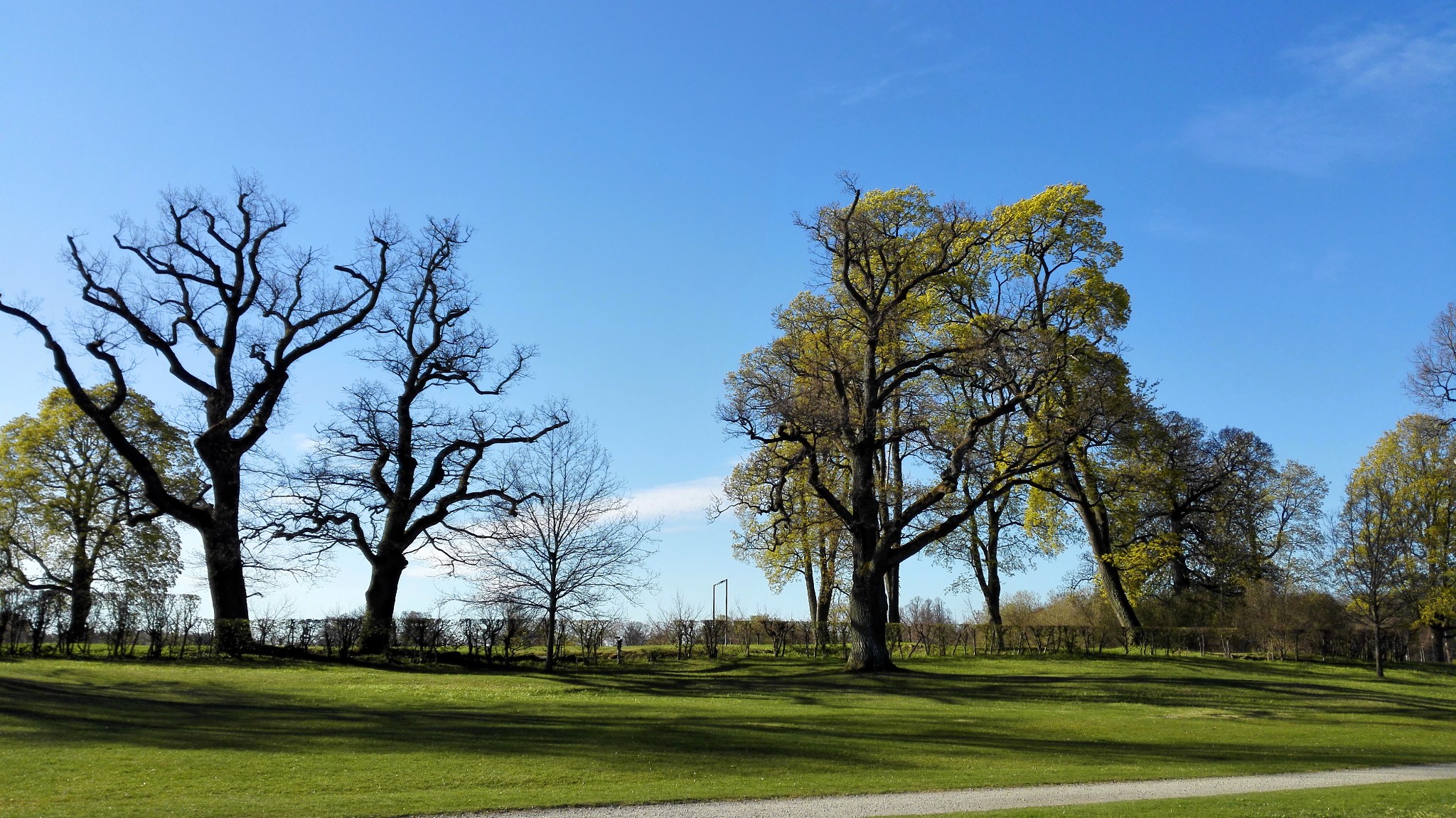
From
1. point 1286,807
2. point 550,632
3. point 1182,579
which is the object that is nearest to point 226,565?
point 550,632

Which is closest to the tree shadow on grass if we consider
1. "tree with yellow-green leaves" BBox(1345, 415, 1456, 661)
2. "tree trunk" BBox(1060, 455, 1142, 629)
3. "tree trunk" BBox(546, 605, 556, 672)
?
"tree trunk" BBox(546, 605, 556, 672)

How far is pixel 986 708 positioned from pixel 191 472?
105 feet

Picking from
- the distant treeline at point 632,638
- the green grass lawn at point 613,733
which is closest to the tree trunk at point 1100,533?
the distant treeline at point 632,638

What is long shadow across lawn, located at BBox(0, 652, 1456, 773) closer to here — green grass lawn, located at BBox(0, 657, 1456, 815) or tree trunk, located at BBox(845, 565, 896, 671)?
green grass lawn, located at BBox(0, 657, 1456, 815)

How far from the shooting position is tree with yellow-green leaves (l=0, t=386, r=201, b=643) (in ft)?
118

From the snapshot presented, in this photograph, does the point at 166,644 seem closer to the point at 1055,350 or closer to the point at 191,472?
the point at 191,472

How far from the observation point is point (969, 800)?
12945 mm

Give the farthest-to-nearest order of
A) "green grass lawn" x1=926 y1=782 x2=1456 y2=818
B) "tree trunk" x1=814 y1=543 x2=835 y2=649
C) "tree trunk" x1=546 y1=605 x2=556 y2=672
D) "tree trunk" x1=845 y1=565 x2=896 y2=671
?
1. "tree trunk" x1=814 y1=543 x2=835 y2=649
2. "tree trunk" x1=546 y1=605 x2=556 y2=672
3. "tree trunk" x1=845 y1=565 x2=896 y2=671
4. "green grass lawn" x1=926 y1=782 x2=1456 y2=818

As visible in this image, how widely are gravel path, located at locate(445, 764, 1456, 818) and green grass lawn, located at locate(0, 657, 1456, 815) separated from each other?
1.72 feet

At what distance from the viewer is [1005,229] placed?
118 feet

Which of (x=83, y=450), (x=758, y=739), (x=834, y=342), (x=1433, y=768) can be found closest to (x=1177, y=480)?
(x=834, y=342)

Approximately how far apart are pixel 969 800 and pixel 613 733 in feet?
23.9

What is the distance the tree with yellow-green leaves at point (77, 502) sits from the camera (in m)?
35.8

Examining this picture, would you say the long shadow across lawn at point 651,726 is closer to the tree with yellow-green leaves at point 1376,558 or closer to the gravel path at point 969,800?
the gravel path at point 969,800
